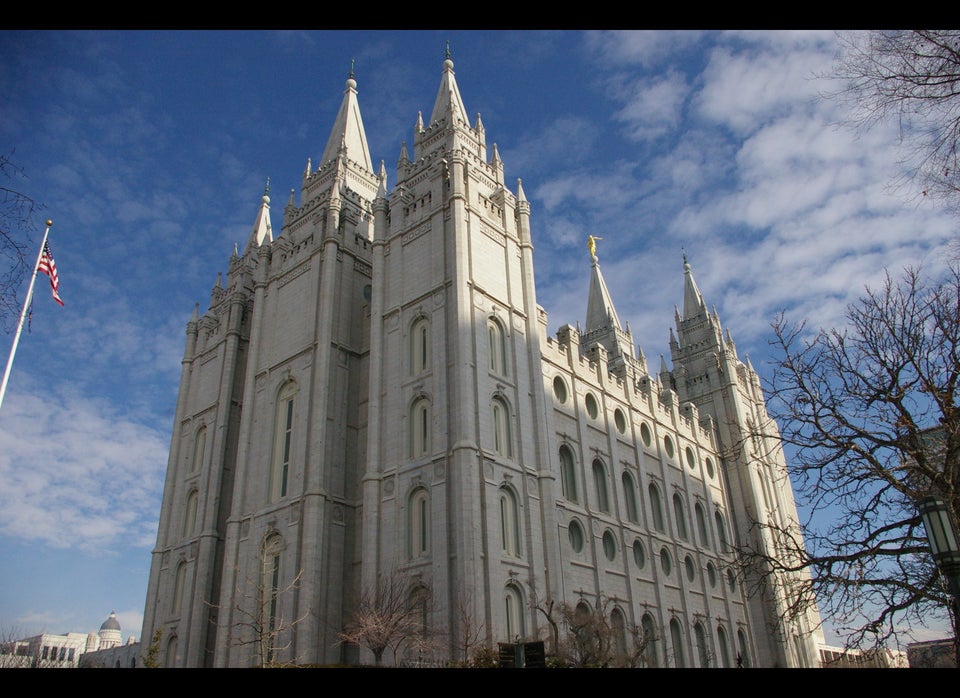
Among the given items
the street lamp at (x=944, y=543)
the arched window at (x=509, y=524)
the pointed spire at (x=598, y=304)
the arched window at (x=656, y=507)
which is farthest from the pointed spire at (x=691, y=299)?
the street lamp at (x=944, y=543)

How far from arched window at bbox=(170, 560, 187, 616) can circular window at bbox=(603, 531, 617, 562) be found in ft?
70.8

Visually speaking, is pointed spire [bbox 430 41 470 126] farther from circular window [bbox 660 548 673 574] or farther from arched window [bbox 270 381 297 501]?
circular window [bbox 660 548 673 574]

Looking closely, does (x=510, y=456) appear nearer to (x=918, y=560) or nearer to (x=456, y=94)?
(x=918, y=560)

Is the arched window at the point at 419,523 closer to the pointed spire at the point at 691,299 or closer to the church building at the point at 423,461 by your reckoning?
the church building at the point at 423,461

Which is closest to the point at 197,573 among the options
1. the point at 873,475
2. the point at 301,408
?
the point at 301,408

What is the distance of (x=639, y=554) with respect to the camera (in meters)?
39.2

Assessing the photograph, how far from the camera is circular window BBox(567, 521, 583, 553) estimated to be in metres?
34.6

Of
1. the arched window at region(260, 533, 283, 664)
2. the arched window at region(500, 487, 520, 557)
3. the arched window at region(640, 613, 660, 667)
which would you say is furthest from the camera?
the arched window at region(640, 613, 660, 667)

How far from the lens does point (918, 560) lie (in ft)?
45.0

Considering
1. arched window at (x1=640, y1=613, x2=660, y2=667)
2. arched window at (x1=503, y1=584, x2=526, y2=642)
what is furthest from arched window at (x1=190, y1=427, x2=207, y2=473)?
arched window at (x1=640, y1=613, x2=660, y2=667)

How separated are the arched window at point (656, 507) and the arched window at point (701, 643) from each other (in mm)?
5533

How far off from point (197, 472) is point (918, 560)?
37654 mm

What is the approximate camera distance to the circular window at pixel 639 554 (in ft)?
127
